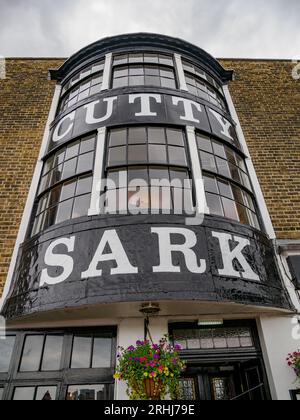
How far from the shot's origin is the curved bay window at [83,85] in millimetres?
6867

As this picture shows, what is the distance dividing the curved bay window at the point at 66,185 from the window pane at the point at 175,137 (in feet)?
4.68

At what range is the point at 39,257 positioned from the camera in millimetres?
4410

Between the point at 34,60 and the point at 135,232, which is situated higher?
the point at 34,60

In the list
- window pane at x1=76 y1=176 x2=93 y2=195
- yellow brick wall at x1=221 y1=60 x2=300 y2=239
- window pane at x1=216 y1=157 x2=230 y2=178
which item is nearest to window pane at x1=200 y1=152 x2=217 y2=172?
window pane at x1=216 y1=157 x2=230 y2=178

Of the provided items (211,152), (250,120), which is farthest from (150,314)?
(250,120)

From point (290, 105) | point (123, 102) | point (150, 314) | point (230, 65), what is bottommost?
point (150, 314)

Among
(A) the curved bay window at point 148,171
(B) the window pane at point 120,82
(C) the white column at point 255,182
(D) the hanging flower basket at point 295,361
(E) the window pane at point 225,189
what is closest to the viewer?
(D) the hanging flower basket at point 295,361

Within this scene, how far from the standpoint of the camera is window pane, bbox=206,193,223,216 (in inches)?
190

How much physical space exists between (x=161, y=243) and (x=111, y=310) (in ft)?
3.72

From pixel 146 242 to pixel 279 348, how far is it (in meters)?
2.42

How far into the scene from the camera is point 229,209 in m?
5.04

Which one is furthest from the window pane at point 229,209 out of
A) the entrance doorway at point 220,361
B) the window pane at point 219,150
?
the entrance doorway at point 220,361

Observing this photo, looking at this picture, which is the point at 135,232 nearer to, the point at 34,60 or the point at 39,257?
the point at 39,257

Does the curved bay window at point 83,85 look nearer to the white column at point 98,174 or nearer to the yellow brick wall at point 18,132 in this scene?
the yellow brick wall at point 18,132
